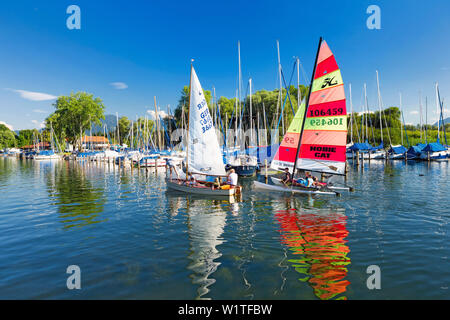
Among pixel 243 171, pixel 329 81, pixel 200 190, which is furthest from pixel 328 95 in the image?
pixel 243 171

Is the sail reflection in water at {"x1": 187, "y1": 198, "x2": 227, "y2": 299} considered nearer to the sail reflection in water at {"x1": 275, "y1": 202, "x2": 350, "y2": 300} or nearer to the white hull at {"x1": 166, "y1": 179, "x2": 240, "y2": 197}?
the white hull at {"x1": 166, "y1": 179, "x2": 240, "y2": 197}

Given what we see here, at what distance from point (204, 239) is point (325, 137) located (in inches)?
529

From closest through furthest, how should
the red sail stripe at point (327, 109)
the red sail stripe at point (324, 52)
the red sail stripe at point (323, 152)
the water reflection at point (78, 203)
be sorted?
the water reflection at point (78, 203)
the red sail stripe at point (324, 52)
the red sail stripe at point (327, 109)
the red sail stripe at point (323, 152)

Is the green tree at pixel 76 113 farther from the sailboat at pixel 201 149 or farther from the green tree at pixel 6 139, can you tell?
the sailboat at pixel 201 149

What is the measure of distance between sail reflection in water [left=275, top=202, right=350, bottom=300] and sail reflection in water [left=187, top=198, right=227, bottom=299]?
10.2 ft

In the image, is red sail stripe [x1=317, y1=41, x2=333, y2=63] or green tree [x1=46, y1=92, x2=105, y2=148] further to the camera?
green tree [x1=46, y1=92, x2=105, y2=148]

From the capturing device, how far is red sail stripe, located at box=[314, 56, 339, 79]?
61.5 feet

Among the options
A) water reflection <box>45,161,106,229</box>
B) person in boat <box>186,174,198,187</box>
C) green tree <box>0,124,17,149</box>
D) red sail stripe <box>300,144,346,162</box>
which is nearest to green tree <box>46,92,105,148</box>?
green tree <box>0,124,17,149</box>

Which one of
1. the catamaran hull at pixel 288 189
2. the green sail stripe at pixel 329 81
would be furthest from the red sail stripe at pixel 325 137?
the catamaran hull at pixel 288 189

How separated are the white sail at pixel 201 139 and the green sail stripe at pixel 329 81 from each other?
9.10 meters

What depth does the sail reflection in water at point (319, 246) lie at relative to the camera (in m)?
8.25

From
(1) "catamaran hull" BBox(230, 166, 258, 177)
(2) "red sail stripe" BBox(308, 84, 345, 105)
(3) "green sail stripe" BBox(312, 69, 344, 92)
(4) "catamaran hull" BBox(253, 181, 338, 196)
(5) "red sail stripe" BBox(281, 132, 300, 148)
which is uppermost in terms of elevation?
(3) "green sail stripe" BBox(312, 69, 344, 92)

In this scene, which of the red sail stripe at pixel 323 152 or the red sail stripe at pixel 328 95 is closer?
the red sail stripe at pixel 328 95
